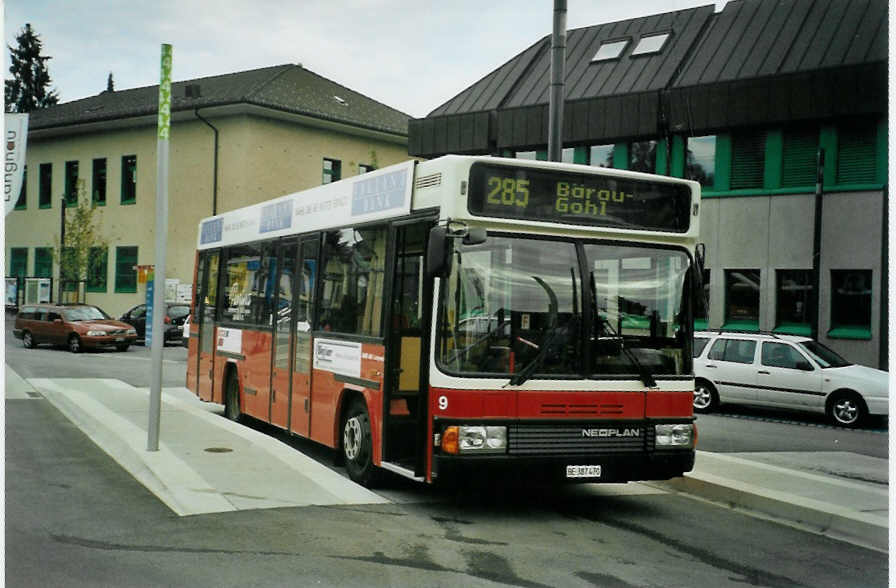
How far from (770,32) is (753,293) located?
6.54 metres

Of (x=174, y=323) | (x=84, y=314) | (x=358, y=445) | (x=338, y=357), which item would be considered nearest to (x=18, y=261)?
(x=338, y=357)

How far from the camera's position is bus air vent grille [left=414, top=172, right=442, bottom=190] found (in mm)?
8219

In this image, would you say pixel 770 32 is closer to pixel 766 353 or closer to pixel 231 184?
pixel 766 353

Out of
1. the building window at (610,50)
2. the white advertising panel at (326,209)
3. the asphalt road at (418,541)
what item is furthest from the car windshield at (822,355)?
the building window at (610,50)

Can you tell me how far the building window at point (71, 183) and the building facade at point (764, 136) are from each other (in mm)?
13007

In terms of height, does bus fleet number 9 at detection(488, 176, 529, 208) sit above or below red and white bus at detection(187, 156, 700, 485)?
above

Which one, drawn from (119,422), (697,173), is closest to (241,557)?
(119,422)

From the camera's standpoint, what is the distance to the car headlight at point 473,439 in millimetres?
7730

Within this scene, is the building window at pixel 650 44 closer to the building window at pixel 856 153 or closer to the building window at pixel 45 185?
the building window at pixel 856 153

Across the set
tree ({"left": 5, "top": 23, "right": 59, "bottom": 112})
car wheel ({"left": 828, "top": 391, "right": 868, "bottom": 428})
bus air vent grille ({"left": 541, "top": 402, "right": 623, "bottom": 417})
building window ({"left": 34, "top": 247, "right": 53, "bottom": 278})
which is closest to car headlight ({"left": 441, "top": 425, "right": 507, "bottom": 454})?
bus air vent grille ({"left": 541, "top": 402, "right": 623, "bottom": 417})

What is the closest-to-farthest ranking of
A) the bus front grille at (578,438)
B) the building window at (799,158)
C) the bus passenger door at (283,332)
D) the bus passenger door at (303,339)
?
1. the bus front grille at (578,438)
2. the bus passenger door at (303,339)
3. the bus passenger door at (283,332)
4. the building window at (799,158)

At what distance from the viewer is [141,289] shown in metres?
36.9

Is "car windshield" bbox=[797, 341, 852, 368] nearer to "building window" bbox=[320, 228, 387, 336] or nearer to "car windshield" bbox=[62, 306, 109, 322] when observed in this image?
"building window" bbox=[320, 228, 387, 336]

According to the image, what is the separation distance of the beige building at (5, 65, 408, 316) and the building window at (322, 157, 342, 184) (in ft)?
0.16
